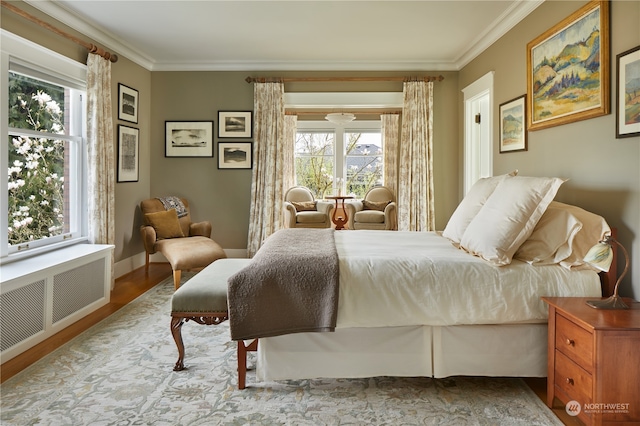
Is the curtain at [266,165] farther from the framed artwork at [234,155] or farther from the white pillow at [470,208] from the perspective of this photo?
the white pillow at [470,208]

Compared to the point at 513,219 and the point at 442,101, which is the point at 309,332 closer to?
the point at 513,219

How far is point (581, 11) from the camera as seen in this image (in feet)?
9.18

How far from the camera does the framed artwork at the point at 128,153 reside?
190 inches

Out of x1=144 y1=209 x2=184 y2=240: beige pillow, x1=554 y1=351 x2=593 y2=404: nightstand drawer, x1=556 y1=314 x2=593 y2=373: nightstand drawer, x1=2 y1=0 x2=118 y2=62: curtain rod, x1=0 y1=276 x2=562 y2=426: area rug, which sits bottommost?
x1=0 y1=276 x2=562 y2=426: area rug

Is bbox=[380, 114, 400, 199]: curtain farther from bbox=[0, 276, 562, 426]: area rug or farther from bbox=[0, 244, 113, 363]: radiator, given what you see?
bbox=[0, 276, 562, 426]: area rug

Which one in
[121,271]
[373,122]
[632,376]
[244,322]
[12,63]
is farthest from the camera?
[373,122]

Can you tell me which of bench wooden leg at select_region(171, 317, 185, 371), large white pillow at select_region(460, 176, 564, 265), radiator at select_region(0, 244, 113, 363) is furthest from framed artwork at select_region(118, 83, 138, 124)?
large white pillow at select_region(460, 176, 564, 265)

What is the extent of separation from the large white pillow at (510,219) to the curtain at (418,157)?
3019mm

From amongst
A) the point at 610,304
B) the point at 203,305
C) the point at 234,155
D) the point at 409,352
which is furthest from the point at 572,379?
the point at 234,155

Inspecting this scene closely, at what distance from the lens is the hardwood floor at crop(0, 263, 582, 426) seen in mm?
2293

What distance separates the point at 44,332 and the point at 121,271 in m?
1.98

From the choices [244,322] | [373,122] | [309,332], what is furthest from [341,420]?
[373,122]

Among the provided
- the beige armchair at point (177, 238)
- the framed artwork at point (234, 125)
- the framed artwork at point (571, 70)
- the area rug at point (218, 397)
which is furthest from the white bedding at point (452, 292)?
the framed artwork at point (234, 125)

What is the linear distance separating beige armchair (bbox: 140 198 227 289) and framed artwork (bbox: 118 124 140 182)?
39 cm
